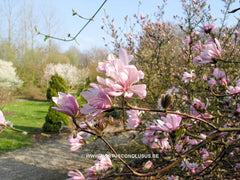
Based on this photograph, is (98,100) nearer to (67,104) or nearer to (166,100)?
(67,104)

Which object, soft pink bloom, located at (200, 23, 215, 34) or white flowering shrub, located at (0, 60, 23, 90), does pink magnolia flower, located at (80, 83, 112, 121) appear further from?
white flowering shrub, located at (0, 60, 23, 90)

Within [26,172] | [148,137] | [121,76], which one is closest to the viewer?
[121,76]

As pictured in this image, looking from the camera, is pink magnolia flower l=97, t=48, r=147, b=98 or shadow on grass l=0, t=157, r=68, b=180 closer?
pink magnolia flower l=97, t=48, r=147, b=98

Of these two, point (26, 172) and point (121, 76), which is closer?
point (121, 76)

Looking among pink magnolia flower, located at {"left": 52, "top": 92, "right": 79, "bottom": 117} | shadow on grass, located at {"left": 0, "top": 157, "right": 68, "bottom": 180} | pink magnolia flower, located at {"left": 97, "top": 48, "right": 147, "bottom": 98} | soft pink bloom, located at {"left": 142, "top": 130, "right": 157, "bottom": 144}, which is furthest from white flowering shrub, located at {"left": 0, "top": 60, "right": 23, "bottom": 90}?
pink magnolia flower, located at {"left": 97, "top": 48, "right": 147, "bottom": 98}

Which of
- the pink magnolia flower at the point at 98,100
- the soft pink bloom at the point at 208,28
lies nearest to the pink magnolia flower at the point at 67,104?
the pink magnolia flower at the point at 98,100

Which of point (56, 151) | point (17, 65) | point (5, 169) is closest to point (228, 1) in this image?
point (56, 151)

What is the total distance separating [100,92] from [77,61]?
31546 mm

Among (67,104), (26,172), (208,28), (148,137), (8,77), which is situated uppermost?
(208,28)

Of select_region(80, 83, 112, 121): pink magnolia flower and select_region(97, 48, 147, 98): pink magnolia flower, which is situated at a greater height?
select_region(97, 48, 147, 98): pink magnolia flower

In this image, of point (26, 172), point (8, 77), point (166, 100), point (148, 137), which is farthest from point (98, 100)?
point (8, 77)

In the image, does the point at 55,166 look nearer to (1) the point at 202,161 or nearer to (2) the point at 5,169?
(2) the point at 5,169

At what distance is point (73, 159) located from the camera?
421 cm

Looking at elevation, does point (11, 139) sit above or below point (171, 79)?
below
